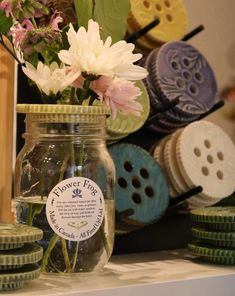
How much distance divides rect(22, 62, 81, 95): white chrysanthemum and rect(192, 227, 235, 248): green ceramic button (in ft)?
0.92

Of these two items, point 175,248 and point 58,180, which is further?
point 175,248

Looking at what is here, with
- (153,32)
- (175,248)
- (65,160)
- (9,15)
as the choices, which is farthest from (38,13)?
(175,248)

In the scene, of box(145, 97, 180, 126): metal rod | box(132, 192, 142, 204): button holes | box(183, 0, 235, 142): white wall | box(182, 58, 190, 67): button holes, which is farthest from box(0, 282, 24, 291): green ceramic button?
box(183, 0, 235, 142): white wall

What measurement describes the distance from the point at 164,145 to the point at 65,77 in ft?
1.02

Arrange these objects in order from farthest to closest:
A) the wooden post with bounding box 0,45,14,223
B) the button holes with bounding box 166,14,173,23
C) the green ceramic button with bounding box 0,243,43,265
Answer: the button holes with bounding box 166,14,173,23
the wooden post with bounding box 0,45,14,223
the green ceramic button with bounding box 0,243,43,265

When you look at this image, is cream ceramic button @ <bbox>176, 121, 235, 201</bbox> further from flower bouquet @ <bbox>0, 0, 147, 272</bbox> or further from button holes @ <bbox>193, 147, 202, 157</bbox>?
flower bouquet @ <bbox>0, 0, 147, 272</bbox>

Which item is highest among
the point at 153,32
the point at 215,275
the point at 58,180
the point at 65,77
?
the point at 153,32

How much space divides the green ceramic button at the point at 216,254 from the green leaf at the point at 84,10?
1.10 feet

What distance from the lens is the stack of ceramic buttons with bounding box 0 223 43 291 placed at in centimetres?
56

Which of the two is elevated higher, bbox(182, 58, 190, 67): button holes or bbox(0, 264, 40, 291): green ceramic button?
bbox(182, 58, 190, 67): button holes

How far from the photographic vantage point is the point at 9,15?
26.5 inches

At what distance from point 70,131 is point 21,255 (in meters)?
0.16

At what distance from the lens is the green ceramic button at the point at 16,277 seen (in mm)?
560

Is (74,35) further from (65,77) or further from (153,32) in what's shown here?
(153,32)
